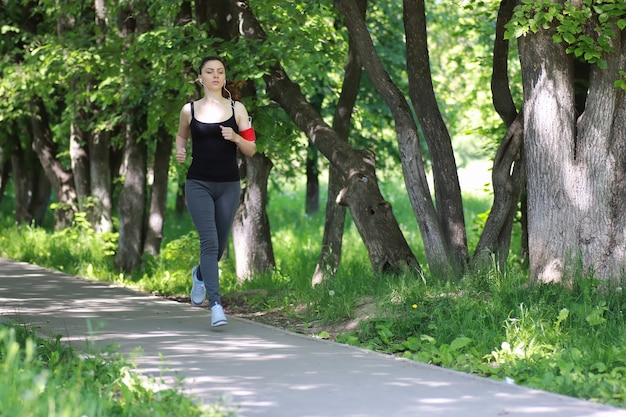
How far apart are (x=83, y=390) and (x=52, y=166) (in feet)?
50.4

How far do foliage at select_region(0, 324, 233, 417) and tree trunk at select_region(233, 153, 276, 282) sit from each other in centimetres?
629

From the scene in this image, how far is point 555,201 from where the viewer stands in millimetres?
9211

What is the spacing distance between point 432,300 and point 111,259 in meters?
8.99

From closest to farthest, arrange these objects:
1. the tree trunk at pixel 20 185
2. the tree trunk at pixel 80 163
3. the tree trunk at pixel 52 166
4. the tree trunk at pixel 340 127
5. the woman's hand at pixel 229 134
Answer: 1. the woman's hand at pixel 229 134
2. the tree trunk at pixel 340 127
3. the tree trunk at pixel 80 163
4. the tree trunk at pixel 52 166
5. the tree trunk at pixel 20 185

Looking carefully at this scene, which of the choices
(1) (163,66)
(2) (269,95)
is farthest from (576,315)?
(1) (163,66)

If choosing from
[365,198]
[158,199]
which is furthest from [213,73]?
[158,199]

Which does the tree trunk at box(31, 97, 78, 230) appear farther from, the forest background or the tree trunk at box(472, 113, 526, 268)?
the tree trunk at box(472, 113, 526, 268)

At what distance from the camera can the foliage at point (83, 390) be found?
5062 mm

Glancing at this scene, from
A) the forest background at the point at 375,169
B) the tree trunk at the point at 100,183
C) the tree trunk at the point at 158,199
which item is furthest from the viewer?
the tree trunk at the point at 100,183

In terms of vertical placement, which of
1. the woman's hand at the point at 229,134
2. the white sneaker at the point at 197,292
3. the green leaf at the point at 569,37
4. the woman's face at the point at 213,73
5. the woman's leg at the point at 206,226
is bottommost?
the white sneaker at the point at 197,292

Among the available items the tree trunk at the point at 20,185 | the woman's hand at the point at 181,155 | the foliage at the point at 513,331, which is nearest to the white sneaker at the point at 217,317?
the foliage at the point at 513,331

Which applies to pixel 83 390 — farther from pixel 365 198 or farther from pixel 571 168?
pixel 365 198

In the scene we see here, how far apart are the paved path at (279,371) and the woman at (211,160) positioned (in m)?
0.65

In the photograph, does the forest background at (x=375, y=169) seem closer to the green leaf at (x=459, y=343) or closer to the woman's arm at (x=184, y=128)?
the green leaf at (x=459, y=343)
